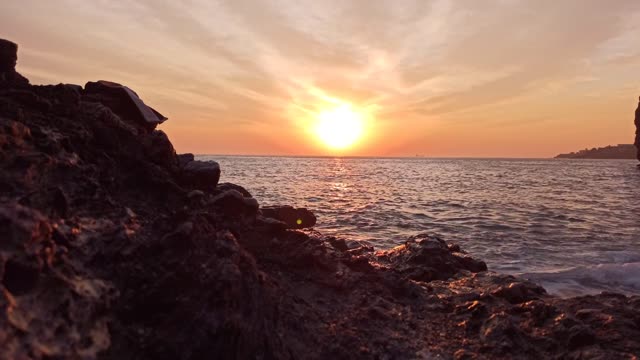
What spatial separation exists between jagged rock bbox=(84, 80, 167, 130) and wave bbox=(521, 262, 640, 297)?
11575mm

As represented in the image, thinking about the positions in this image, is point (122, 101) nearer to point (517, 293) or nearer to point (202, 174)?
point (202, 174)

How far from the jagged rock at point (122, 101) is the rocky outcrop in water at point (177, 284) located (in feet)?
0.20

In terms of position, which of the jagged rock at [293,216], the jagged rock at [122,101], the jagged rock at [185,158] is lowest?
the jagged rock at [293,216]

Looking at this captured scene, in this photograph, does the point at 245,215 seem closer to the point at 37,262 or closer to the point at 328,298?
the point at 328,298

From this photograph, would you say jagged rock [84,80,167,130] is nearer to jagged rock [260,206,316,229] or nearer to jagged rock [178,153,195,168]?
jagged rock [178,153,195,168]

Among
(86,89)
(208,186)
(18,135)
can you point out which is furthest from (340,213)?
(18,135)

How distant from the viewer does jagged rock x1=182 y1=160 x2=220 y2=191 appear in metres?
9.53

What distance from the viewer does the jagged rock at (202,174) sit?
375 inches

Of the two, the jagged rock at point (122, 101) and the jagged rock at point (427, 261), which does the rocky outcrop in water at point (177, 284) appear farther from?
the jagged rock at point (427, 261)

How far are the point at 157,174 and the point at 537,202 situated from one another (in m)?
33.5

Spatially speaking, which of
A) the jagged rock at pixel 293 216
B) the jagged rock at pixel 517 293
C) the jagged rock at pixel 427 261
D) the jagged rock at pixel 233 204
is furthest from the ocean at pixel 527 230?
the jagged rock at pixel 233 204

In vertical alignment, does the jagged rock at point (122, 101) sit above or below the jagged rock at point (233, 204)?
above

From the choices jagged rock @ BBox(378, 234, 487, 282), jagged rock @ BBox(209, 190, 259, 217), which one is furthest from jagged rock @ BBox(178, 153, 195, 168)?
jagged rock @ BBox(378, 234, 487, 282)

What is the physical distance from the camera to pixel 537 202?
3441 centimetres
